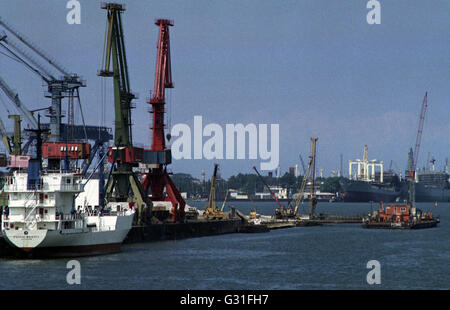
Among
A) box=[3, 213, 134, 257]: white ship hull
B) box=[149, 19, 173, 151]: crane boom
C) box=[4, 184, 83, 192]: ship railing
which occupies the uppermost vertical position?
box=[149, 19, 173, 151]: crane boom

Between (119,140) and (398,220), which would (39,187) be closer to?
(119,140)

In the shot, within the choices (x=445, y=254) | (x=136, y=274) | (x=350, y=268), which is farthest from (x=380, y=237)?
(x=136, y=274)

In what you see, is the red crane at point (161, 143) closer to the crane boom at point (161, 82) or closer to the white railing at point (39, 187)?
the crane boom at point (161, 82)

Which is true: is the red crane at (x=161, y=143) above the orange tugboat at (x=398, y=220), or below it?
above

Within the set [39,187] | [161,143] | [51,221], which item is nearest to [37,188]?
[39,187]

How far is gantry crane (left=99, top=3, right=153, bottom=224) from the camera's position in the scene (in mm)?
99688

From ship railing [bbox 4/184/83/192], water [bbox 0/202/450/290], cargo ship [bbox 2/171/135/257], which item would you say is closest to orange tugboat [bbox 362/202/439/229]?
water [bbox 0/202/450/290]

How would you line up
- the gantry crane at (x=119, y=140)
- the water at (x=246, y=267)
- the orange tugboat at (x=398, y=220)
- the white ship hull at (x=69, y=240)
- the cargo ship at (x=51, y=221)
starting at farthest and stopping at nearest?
the orange tugboat at (x=398, y=220)
the gantry crane at (x=119, y=140)
the cargo ship at (x=51, y=221)
the white ship hull at (x=69, y=240)
the water at (x=246, y=267)

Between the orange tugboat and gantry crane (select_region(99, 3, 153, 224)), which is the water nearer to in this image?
gantry crane (select_region(99, 3, 153, 224))

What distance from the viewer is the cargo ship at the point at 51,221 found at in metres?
66.5

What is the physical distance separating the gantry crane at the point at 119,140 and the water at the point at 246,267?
32.7 ft

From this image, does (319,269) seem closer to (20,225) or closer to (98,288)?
(98,288)

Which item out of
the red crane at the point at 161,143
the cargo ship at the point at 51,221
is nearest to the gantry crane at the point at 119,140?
the red crane at the point at 161,143

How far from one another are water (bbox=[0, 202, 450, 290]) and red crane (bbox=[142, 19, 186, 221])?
36.5ft
